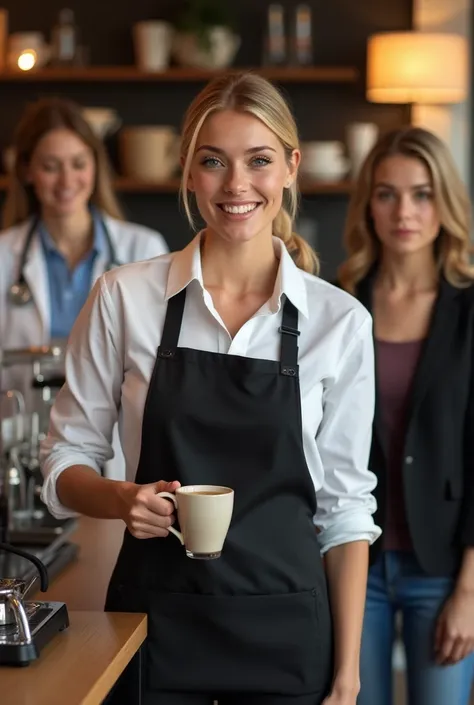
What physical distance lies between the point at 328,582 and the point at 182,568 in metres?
0.28

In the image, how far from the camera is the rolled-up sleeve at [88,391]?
1834 mm

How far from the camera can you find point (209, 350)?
72.8 inches

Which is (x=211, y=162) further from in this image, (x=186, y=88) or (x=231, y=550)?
(x=186, y=88)

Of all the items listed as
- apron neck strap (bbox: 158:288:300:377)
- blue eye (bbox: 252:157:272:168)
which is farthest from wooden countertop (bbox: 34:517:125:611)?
blue eye (bbox: 252:157:272:168)

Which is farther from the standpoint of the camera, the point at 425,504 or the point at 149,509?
the point at 425,504

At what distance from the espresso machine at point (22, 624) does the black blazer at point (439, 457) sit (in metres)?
0.82

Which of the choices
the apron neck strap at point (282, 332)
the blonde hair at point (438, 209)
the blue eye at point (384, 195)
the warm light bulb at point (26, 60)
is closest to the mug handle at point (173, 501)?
the apron neck strap at point (282, 332)

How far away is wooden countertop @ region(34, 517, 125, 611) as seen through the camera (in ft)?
6.72

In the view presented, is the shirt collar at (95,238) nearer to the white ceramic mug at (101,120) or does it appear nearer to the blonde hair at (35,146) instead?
the blonde hair at (35,146)

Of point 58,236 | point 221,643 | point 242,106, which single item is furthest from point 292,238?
point 58,236

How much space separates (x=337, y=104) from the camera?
5.75 metres

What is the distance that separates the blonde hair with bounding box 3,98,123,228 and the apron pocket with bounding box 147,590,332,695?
2.14 meters

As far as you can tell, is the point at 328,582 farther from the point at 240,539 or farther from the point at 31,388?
the point at 31,388

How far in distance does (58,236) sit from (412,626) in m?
1.87
